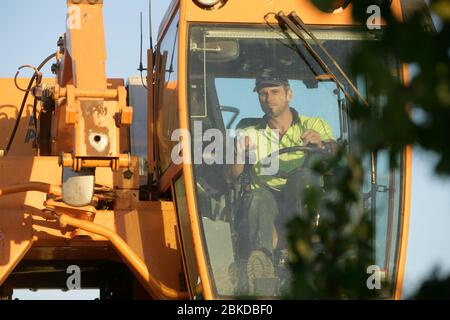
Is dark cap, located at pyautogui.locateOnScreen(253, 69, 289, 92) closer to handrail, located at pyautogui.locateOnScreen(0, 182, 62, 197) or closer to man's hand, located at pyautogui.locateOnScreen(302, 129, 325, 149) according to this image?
man's hand, located at pyautogui.locateOnScreen(302, 129, 325, 149)

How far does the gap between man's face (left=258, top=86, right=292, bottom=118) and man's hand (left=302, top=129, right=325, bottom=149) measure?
0.65 feet

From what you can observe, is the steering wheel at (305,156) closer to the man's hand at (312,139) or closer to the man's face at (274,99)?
the man's hand at (312,139)

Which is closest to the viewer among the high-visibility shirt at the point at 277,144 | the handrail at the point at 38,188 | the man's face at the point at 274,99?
the high-visibility shirt at the point at 277,144

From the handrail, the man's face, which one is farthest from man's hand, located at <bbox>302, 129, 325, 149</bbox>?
the handrail

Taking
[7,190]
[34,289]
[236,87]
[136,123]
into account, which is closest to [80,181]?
[7,190]

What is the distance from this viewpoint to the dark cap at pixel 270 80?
258 inches

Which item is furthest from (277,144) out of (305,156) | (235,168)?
(235,168)

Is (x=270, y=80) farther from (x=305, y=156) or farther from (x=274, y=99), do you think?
(x=305, y=156)

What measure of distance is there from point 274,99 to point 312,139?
1.09 ft

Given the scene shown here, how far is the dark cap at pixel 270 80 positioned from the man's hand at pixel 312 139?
351 mm

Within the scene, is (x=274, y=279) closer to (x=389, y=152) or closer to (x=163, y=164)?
(x=163, y=164)

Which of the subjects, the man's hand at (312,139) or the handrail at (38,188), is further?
the handrail at (38,188)

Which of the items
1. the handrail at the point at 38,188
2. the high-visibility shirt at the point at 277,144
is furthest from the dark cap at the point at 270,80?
the handrail at the point at 38,188

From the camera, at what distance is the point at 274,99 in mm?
6488
